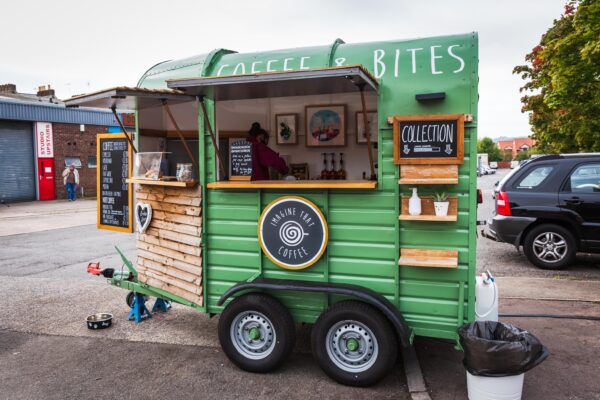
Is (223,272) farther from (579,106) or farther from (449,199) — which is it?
(579,106)

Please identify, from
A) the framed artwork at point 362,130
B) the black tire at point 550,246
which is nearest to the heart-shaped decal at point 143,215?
the framed artwork at point 362,130

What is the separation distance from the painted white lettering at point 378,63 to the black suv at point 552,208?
530 cm

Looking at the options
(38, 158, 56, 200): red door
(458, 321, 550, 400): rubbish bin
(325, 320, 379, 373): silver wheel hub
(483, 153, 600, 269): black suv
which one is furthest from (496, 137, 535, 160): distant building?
(458, 321, 550, 400): rubbish bin

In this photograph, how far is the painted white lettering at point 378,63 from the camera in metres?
4.42

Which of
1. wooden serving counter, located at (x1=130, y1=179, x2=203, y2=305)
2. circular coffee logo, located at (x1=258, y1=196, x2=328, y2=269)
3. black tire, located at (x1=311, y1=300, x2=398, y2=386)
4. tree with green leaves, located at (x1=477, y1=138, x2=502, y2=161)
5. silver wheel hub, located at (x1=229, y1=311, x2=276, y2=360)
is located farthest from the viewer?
tree with green leaves, located at (x1=477, y1=138, x2=502, y2=161)

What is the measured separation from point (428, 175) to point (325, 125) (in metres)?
3.28

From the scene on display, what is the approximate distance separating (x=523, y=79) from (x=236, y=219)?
17649 mm

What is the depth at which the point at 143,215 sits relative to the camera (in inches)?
226

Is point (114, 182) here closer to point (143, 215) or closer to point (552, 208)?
point (143, 215)

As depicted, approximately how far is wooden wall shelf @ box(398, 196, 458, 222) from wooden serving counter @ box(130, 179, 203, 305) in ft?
6.45

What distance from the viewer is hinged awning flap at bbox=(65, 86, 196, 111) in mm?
4590

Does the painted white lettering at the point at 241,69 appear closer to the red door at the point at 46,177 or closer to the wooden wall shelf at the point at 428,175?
the wooden wall shelf at the point at 428,175

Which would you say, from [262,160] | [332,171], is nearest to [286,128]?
[332,171]

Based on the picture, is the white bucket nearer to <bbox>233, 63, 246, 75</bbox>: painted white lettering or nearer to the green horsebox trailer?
the green horsebox trailer
